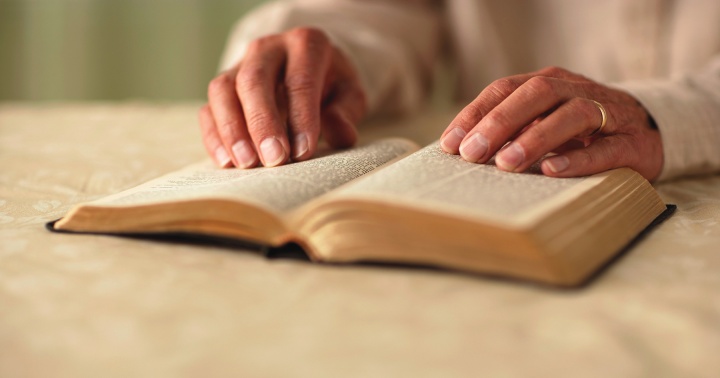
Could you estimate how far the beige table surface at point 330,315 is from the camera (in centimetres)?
40

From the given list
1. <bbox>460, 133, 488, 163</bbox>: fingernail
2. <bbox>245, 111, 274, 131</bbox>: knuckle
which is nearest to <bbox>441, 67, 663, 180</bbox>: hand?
<bbox>460, 133, 488, 163</bbox>: fingernail

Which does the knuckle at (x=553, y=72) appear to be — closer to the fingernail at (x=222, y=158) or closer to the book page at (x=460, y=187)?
the book page at (x=460, y=187)

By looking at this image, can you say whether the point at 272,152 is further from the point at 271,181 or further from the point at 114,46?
the point at 114,46

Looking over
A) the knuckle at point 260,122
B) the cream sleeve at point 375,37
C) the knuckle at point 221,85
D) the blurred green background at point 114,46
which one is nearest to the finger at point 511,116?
the knuckle at point 260,122

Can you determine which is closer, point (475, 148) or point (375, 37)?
point (475, 148)

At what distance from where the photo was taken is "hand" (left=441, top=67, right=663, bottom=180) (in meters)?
0.65

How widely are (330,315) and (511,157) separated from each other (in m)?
→ 0.28

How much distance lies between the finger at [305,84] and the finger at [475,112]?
0.18 meters

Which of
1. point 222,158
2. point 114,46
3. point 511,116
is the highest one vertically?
point 511,116

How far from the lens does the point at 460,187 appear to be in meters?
0.56

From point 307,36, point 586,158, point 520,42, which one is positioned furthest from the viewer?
point 520,42

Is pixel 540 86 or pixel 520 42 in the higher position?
pixel 540 86

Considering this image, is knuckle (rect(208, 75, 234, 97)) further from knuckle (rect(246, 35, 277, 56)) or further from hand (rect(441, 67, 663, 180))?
hand (rect(441, 67, 663, 180))

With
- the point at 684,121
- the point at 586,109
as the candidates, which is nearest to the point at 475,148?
the point at 586,109
